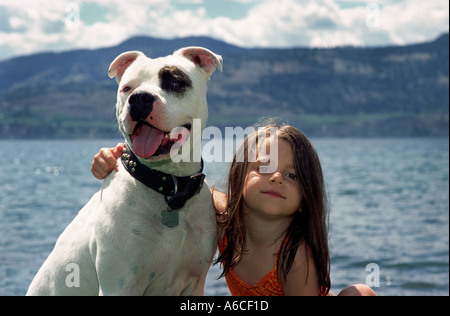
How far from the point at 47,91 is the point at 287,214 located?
130m

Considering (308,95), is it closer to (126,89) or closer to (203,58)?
(203,58)

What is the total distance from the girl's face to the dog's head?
22.9 inches

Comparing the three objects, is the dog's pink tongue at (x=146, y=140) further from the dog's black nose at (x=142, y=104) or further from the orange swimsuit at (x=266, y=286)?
the orange swimsuit at (x=266, y=286)

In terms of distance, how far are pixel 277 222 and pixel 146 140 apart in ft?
3.82

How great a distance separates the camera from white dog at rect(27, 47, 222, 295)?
2.99m

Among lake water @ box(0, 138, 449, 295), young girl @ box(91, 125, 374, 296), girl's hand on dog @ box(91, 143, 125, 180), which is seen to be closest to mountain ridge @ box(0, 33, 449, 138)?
lake water @ box(0, 138, 449, 295)

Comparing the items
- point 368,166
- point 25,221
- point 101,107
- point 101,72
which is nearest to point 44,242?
point 25,221

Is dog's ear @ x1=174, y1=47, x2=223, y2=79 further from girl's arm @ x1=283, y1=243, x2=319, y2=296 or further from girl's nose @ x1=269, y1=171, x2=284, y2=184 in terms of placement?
girl's arm @ x1=283, y1=243, x2=319, y2=296

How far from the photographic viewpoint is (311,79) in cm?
13538

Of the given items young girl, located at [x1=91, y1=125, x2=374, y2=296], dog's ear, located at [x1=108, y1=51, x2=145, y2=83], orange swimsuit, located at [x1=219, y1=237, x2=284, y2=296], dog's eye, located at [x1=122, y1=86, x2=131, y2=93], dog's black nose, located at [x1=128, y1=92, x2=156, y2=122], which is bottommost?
orange swimsuit, located at [x1=219, y1=237, x2=284, y2=296]

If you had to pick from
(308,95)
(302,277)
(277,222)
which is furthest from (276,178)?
(308,95)

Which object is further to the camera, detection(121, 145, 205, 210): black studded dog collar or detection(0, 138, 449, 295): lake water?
detection(0, 138, 449, 295): lake water
